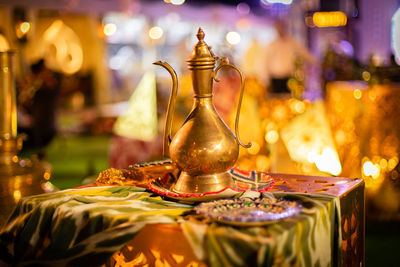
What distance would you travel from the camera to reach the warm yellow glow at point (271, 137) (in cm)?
339

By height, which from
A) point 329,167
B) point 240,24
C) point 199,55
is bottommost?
point 329,167

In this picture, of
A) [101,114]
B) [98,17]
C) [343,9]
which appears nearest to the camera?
[101,114]

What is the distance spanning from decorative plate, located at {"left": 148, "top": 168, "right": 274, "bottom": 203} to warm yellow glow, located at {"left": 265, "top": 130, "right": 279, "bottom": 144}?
1918 millimetres

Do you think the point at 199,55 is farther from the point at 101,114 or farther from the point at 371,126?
the point at 101,114

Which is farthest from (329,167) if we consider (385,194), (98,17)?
(98,17)

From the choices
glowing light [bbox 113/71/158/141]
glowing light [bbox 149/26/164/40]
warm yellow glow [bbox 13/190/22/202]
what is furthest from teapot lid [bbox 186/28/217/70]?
glowing light [bbox 149/26/164/40]

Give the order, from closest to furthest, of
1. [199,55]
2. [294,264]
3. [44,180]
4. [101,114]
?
[294,264], [199,55], [44,180], [101,114]

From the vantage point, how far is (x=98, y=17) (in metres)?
9.85

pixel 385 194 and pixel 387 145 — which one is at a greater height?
pixel 387 145

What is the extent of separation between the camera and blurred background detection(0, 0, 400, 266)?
3.20 metres

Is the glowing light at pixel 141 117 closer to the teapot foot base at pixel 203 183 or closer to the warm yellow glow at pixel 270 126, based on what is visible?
the warm yellow glow at pixel 270 126

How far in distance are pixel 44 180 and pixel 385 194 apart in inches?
83.3

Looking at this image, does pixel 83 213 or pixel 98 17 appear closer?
pixel 83 213

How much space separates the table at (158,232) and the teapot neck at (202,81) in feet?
0.95
